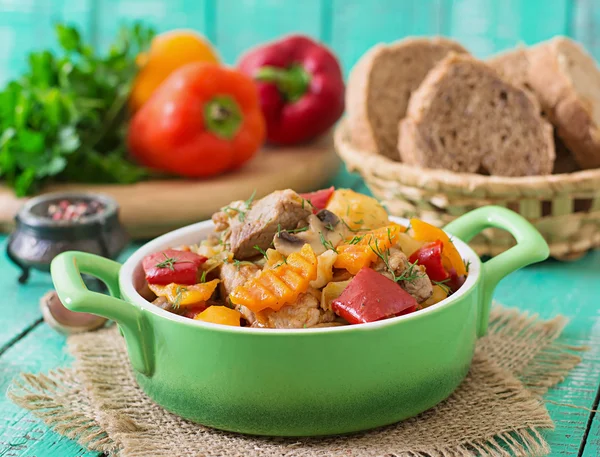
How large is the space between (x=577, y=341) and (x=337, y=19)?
174 inches

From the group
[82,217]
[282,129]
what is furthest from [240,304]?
[282,129]

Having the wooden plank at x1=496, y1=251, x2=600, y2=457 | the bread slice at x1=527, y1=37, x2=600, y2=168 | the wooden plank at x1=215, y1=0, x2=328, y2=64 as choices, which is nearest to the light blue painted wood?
the wooden plank at x1=215, y1=0, x2=328, y2=64

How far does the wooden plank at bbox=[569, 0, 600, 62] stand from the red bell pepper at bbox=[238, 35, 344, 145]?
238 cm

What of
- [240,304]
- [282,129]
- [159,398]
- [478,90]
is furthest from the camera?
[282,129]

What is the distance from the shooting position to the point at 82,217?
8.95 feet

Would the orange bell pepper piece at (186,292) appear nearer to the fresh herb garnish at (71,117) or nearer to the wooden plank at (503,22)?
the fresh herb garnish at (71,117)

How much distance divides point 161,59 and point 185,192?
91cm

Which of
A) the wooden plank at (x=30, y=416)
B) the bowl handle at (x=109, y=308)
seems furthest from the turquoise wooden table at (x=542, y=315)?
the bowl handle at (x=109, y=308)

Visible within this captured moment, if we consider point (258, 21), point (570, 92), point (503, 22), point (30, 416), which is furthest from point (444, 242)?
point (258, 21)

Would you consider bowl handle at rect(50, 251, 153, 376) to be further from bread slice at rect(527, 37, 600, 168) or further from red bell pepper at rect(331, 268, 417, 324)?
bread slice at rect(527, 37, 600, 168)

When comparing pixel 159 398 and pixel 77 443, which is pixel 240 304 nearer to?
pixel 159 398

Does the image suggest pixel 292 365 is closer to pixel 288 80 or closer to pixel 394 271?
pixel 394 271

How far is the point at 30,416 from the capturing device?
1.87 metres

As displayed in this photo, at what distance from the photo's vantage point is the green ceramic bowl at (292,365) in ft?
5.22
